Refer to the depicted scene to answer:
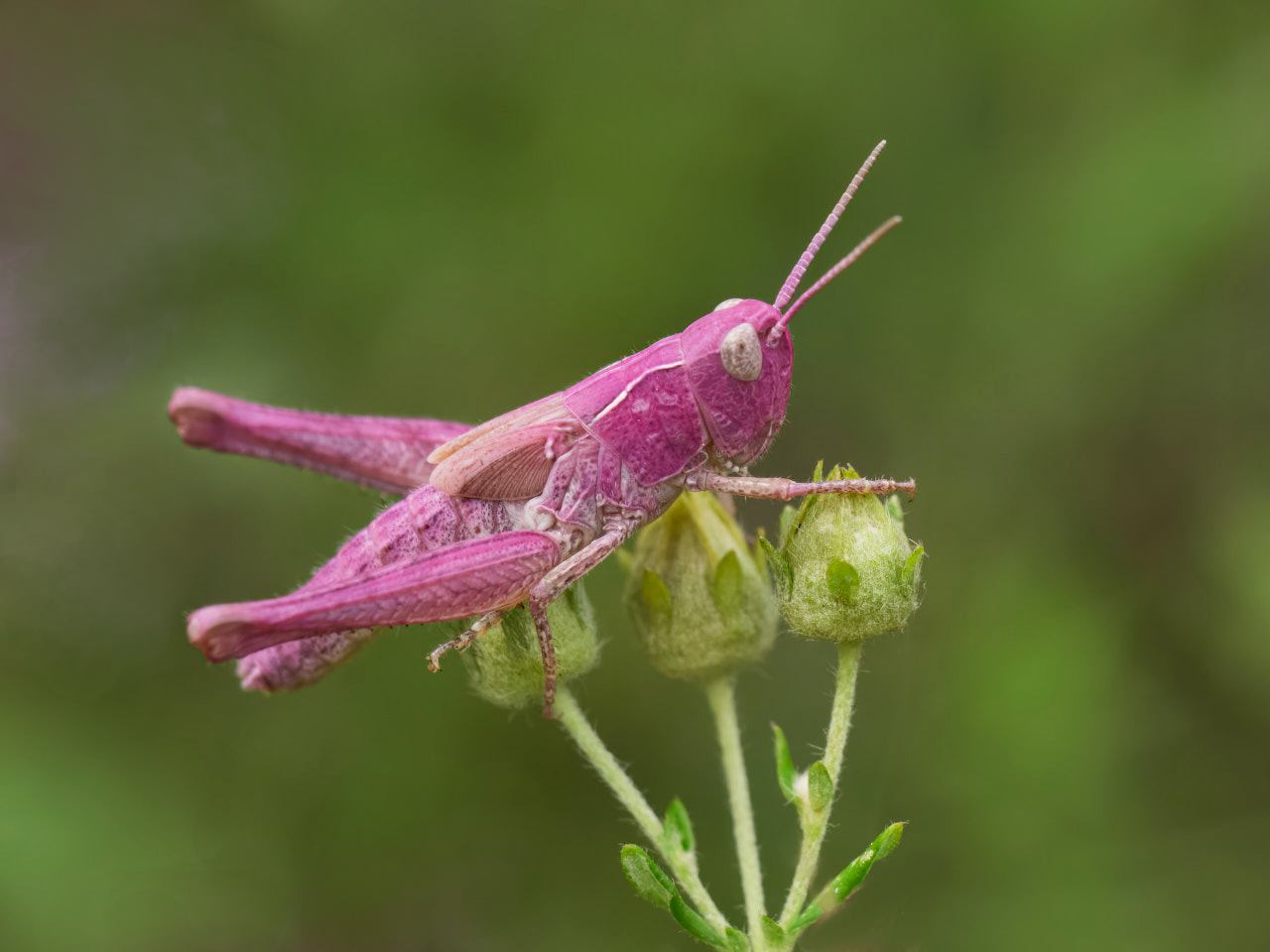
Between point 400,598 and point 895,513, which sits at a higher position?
point 400,598

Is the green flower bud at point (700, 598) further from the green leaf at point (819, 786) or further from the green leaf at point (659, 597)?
the green leaf at point (819, 786)

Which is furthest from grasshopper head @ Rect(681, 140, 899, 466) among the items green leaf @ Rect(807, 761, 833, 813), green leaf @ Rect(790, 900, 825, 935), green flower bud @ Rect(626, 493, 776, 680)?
green leaf @ Rect(790, 900, 825, 935)

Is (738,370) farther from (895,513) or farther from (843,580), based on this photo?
(843,580)

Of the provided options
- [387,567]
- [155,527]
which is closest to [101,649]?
[155,527]

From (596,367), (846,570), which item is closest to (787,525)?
(846,570)

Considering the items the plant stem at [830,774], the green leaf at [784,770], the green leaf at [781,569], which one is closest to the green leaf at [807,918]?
the plant stem at [830,774]

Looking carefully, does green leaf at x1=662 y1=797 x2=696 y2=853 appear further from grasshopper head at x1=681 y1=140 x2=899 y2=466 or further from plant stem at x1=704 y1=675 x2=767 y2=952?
grasshopper head at x1=681 y1=140 x2=899 y2=466

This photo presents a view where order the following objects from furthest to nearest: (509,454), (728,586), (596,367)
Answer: (596,367)
(509,454)
(728,586)
